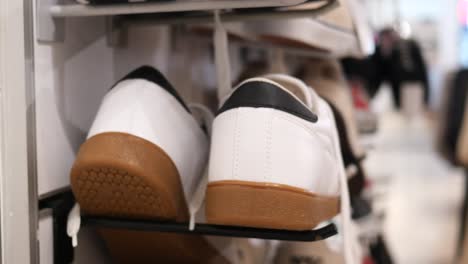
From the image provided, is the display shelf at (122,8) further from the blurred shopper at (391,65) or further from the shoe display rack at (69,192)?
the blurred shopper at (391,65)

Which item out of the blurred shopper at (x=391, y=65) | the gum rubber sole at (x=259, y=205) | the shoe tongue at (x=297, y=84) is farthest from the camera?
the blurred shopper at (x=391, y=65)

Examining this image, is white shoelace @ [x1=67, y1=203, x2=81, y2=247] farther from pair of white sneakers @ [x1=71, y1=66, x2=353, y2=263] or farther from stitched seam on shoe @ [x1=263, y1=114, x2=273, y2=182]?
stitched seam on shoe @ [x1=263, y1=114, x2=273, y2=182]

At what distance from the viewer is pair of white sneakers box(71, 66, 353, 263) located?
1.56 ft

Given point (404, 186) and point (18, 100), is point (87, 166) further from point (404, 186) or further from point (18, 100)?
point (404, 186)

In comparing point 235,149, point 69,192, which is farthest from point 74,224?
point 235,149

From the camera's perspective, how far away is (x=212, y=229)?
1.66 ft

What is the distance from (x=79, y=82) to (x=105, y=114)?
0.12 m

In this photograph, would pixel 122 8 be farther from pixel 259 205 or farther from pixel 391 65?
pixel 391 65

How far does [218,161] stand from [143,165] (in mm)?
69

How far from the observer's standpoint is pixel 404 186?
222 cm

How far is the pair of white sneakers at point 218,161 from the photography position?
48 cm

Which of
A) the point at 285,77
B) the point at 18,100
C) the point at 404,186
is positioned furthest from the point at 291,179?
the point at 404,186

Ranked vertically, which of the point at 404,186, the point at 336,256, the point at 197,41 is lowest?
the point at 404,186

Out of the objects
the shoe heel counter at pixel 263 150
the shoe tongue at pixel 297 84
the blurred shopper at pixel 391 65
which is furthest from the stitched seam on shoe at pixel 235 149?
the blurred shopper at pixel 391 65
